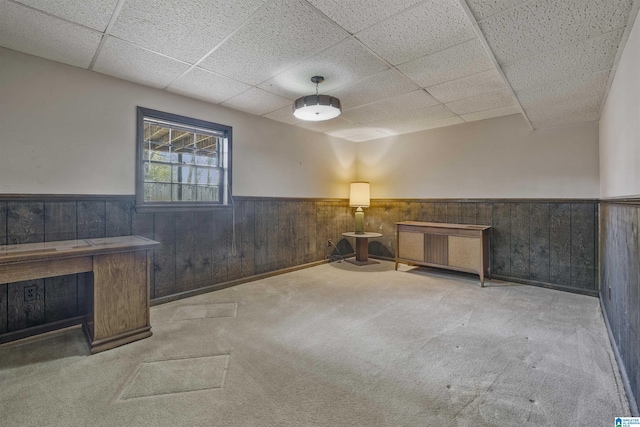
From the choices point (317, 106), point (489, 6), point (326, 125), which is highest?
point (326, 125)

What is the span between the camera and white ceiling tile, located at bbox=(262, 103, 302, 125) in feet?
12.6

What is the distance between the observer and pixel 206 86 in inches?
122

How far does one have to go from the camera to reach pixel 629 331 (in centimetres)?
171

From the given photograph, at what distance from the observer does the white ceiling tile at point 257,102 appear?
3311mm

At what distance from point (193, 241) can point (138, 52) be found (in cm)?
201

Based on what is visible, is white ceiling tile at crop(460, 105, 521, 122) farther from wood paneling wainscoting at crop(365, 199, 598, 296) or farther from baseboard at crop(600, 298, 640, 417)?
baseboard at crop(600, 298, 640, 417)

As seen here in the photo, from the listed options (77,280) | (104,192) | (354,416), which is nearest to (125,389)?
(354,416)

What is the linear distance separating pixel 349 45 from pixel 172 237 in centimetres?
272

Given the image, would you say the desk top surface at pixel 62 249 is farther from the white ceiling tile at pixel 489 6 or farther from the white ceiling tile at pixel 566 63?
the white ceiling tile at pixel 566 63

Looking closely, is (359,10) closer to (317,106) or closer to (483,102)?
(317,106)

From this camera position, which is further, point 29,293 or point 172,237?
point 172,237

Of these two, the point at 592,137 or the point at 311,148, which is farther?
the point at 311,148

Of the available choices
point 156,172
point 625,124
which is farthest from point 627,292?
point 156,172

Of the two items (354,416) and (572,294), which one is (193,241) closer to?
(354,416)
